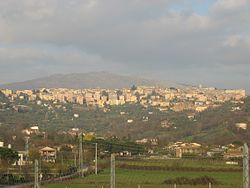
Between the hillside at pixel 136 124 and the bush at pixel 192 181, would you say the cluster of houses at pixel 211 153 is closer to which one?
the bush at pixel 192 181

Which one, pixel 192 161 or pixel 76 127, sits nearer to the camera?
pixel 192 161


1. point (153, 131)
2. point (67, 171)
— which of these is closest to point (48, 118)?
point (153, 131)

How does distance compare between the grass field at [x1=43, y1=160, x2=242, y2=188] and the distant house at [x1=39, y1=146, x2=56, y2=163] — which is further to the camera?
the distant house at [x1=39, y1=146, x2=56, y2=163]

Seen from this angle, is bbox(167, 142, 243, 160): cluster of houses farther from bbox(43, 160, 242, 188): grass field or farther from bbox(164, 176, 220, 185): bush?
bbox(164, 176, 220, 185): bush

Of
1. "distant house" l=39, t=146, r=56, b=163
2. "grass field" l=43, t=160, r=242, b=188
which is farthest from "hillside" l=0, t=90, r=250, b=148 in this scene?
"grass field" l=43, t=160, r=242, b=188

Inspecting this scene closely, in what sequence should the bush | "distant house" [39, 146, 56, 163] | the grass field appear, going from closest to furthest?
the grass field < the bush < "distant house" [39, 146, 56, 163]

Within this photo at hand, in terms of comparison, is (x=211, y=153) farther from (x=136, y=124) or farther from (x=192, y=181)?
(x=136, y=124)

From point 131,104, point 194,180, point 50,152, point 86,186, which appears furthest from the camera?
point 131,104

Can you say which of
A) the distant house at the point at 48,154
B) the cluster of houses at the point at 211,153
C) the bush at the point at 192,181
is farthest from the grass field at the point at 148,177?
the distant house at the point at 48,154

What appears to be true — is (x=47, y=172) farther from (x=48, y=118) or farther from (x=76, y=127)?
(x=48, y=118)
